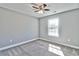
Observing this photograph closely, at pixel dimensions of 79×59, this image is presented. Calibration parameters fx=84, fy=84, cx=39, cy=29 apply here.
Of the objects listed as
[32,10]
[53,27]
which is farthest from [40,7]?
[53,27]

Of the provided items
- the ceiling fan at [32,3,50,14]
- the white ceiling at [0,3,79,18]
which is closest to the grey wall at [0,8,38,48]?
the white ceiling at [0,3,79,18]

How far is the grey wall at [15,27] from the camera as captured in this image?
5.23 ft

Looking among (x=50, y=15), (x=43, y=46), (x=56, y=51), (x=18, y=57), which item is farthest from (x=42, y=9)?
(x=18, y=57)

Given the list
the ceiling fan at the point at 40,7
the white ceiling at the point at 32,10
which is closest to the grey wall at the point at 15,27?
the white ceiling at the point at 32,10

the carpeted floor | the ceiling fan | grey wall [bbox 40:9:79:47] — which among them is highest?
the ceiling fan

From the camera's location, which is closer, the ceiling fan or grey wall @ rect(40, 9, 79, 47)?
the ceiling fan

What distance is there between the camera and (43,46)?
175 cm

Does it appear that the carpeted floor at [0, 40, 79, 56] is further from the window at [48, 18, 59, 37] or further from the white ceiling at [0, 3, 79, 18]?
the white ceiling at [0, 3, 79, 18]

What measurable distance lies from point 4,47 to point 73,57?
4.25 feet

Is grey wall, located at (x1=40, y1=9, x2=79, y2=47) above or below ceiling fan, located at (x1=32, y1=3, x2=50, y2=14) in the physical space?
below

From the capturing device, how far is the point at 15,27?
66.9 inches

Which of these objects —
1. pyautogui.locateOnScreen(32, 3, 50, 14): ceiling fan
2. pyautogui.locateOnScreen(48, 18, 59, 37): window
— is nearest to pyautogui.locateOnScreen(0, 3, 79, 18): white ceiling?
pyautogui.locateOnScreen(32, 3, 50, 14): ceiling fan

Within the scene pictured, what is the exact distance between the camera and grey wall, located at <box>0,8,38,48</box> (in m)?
1.59

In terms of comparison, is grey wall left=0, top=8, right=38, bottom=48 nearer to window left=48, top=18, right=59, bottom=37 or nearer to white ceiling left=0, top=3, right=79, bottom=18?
white ceiling left=0, top=3, right=79, bottom=18
